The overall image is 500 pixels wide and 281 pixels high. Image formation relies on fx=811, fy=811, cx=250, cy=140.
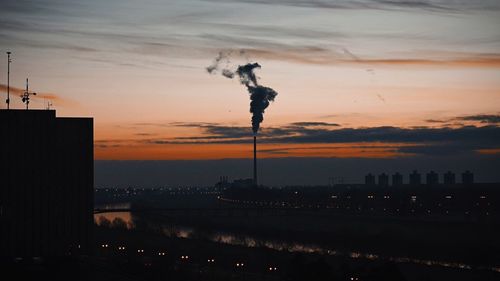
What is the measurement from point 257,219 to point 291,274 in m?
97.7

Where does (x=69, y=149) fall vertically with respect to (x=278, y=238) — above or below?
above

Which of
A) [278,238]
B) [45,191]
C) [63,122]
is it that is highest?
[63,122]

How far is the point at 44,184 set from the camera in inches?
2884

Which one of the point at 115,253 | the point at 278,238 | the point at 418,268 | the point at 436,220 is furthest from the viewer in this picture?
the point at 436,220

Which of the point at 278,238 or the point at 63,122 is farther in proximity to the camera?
the point at 278,238

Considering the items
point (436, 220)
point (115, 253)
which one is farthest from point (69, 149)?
point (436, 220)

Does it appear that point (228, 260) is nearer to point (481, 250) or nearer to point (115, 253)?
point (115, 253)

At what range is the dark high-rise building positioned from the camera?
71875mm

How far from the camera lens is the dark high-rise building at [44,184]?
71875 millimetres

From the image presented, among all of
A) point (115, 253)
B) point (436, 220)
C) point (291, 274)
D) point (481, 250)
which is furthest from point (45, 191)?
point (436, 220)

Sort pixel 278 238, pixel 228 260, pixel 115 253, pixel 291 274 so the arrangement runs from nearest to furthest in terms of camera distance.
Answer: pixel 291 274, pixel 228 260, pixel 115 253, pixel 278 238

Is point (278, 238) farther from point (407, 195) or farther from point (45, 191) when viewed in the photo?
point (407, 195)

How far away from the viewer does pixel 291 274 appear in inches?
1930

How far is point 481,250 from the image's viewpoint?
78.9 metres
